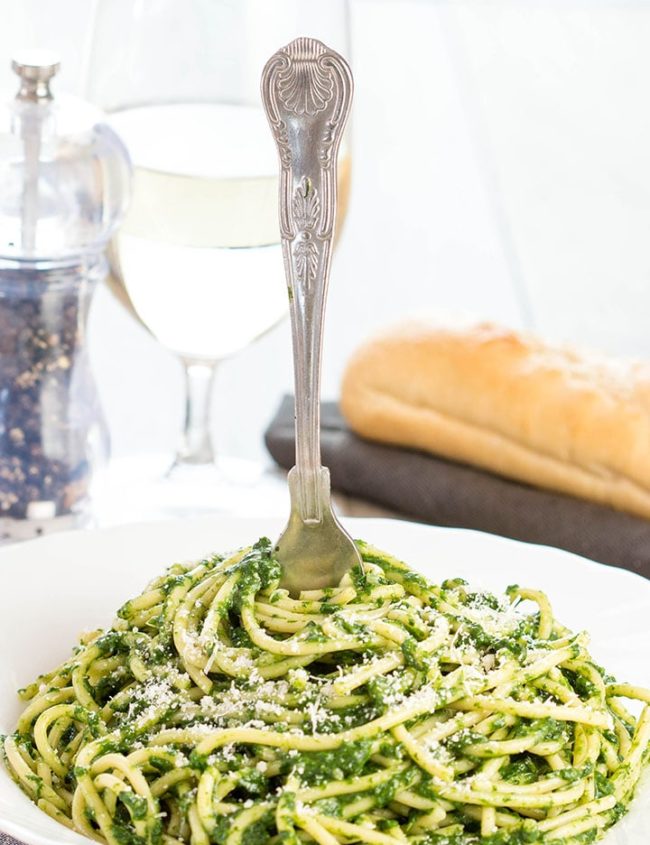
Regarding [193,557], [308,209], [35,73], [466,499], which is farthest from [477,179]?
[308,209]

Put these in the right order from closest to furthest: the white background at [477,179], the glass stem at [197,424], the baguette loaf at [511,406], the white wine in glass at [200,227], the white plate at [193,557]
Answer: the white plate at [193,557]
the white wine in glass at [200,227]
the baguette loaf at [511,406]
the glass stem at [197,424]
the white background at [477,179]

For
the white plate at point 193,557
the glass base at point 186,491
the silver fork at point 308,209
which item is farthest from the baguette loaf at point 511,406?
the silver fork at point 308,209

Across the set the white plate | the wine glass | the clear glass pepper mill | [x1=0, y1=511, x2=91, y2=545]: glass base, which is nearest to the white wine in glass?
the wine glass

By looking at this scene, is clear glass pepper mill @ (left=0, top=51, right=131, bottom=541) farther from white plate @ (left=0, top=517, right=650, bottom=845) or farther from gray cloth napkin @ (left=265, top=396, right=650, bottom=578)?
gray cloth napkin @ (left=265, top=396, right=650, bottom=578)

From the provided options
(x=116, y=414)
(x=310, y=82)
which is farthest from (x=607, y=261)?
(x=310, y=82)

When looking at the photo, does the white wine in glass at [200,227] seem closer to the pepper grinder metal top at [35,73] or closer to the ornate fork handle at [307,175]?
the pepper grinder metal top at [35,73]

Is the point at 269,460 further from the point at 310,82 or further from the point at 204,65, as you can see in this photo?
the point at 310,82
